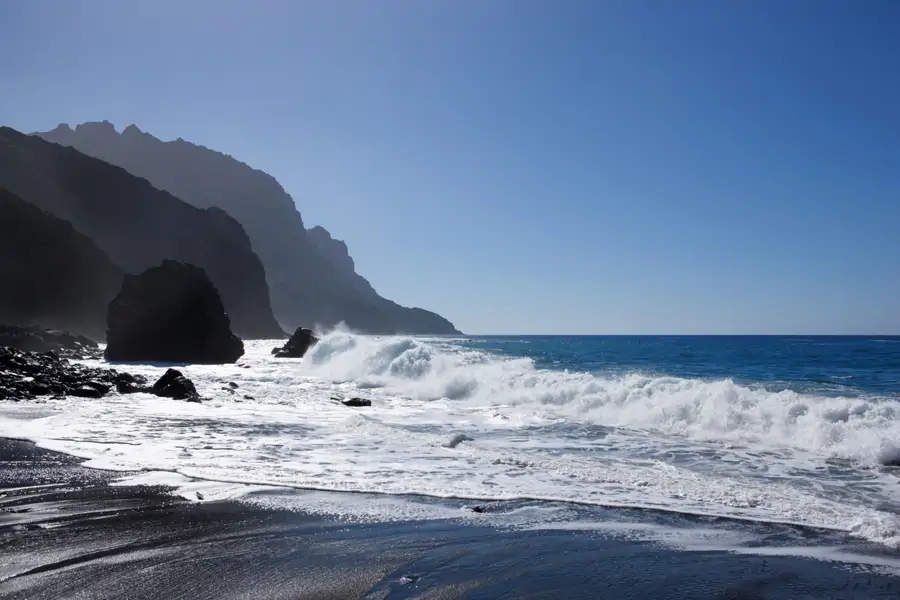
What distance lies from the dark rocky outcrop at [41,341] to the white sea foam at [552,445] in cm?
3143

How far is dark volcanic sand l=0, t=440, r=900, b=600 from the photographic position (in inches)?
177

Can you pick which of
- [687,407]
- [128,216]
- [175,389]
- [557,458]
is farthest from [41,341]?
[128,216]

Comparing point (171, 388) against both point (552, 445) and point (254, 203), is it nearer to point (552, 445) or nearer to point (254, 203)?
point (552, 445)

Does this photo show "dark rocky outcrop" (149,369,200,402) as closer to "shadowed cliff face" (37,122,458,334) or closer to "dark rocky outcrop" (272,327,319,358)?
"dark rocky outcrop" (272,327,319,358)

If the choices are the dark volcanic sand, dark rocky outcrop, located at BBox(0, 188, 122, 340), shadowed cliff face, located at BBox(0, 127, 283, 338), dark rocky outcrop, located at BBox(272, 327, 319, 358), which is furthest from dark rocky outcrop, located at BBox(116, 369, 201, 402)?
shadowed cliff face, located at BBox(0, 127, 283, 338)

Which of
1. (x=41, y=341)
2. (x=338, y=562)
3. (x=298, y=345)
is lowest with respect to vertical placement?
(x=298, y=345)

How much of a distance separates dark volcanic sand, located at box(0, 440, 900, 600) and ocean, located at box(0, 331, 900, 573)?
17.7 inches

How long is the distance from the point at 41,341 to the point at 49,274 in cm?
2655

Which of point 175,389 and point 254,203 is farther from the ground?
point 254,203

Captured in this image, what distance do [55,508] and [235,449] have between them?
4203 mm

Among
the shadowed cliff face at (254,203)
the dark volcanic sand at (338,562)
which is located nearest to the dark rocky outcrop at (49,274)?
the dark volcanic sand at (338,562)

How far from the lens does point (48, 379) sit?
2078 centimetres

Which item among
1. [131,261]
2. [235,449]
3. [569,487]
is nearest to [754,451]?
[569,487]

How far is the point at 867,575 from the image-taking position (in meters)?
5.06
